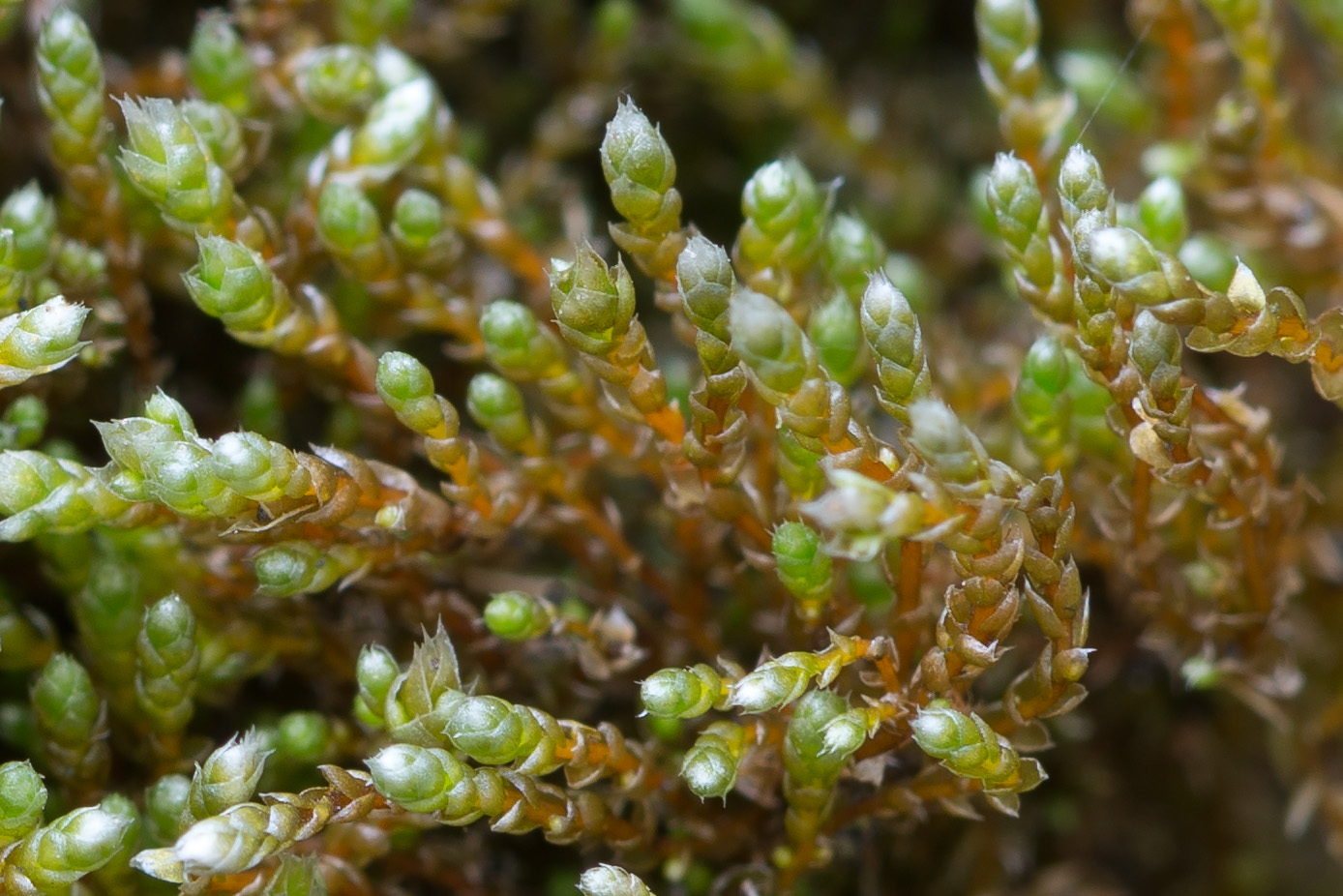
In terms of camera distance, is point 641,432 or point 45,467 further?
point 641,432

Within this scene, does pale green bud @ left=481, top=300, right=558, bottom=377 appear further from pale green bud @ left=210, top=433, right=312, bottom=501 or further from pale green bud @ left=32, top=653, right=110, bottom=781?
pale green bud @ left=32, top=653, right=110, bottom=781

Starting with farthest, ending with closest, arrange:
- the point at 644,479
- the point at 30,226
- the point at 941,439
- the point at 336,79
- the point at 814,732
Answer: the point at 644,479, the point at 336,79, the point at 30,226, the point at 814,732, the point at 941,439

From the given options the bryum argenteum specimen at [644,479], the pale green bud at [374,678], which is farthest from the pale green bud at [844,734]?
the pale green bud at [374,678]

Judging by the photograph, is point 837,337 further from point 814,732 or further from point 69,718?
point 69,718

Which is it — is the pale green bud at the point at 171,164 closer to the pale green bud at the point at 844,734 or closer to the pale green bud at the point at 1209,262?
the pale green bud at the point at 844,734

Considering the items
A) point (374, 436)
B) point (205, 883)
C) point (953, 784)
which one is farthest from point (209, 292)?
point (953, 784)

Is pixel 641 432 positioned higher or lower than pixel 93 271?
lower

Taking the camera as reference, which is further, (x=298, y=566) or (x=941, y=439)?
(x=298, y=566)

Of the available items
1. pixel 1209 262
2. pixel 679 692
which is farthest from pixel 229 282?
pixel 1209 262

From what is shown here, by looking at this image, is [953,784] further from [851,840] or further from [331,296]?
[331,296]
